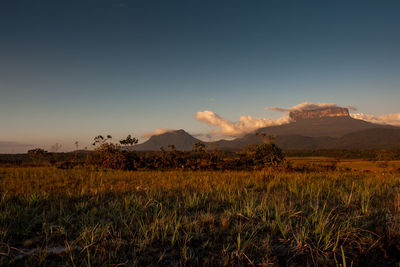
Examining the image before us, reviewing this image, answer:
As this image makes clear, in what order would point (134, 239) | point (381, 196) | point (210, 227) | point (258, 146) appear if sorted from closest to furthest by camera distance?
point (134, 239) → point (210, 227) → point (381, 196) → point (258, 146)

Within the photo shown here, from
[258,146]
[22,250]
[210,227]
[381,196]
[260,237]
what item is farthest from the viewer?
[258,146]

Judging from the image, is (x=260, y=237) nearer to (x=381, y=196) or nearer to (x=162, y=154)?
(x=381, y=196)

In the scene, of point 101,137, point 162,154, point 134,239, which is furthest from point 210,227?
point 101,137

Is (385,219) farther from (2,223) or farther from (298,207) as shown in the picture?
(2,223)

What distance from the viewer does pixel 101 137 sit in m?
19.6

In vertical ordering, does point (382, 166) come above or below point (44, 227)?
below

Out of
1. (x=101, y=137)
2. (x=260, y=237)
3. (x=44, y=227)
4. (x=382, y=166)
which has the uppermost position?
(x=101, y=137)

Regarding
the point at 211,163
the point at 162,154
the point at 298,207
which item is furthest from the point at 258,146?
the point at 298,207

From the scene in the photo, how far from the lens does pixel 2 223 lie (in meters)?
3.48

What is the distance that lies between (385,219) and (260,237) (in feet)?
8.29

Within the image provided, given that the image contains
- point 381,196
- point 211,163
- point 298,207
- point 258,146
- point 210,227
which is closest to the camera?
point 210,227

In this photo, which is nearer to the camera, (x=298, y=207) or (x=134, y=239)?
(x=134, y=239)

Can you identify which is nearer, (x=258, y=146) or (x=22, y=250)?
(x=22, y=250)

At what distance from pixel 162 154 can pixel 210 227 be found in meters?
16.4
